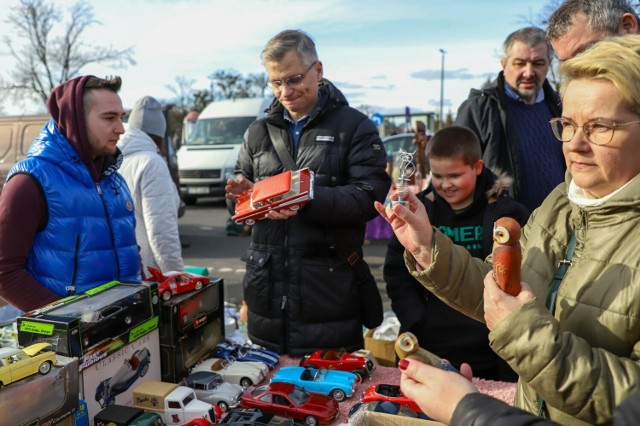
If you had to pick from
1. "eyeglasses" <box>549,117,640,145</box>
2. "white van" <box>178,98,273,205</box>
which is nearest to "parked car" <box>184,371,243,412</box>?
"eyeglasses" <box>549,117,640,145</box>

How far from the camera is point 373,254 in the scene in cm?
875

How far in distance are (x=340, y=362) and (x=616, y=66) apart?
1567mm

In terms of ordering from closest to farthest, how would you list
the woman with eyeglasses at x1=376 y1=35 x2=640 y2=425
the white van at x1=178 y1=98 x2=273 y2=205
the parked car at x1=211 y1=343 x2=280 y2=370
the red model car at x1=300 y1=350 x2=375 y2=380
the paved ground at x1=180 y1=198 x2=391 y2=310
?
1. the woman with eyeglasses at x1=376 y1=35 x2=640 y2=425
2. the red model car at x1=300 y1=350 x2=375 y2=380
3. the parked car at x1=211 y1=343 x2=280 y2=370
4. the paved ground at x1=180 y1=198 x2=391 y2=310
5. the white van at x1=178 y1=98 x2=273 y2=205

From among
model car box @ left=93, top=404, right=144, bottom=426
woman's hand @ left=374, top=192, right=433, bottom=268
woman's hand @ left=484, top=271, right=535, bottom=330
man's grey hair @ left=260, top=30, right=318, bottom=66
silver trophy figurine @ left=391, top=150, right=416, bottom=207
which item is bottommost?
model car box @ left=93, top=404, right=144, bottom=426

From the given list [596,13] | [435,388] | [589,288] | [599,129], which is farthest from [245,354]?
[596,13]

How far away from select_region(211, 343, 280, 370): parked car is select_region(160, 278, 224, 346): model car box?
5.9 inches

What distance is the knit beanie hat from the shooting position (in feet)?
13.4

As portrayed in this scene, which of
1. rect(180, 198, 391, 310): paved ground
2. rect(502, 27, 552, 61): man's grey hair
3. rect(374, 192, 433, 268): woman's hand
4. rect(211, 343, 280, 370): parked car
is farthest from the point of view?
rect(180, 198, 391, 310): paved ground

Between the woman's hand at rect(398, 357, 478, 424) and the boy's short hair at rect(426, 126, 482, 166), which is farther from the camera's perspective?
the boy's short hair at rect(426, 126, 482, 166)

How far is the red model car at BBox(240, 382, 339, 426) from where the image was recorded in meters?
1.86

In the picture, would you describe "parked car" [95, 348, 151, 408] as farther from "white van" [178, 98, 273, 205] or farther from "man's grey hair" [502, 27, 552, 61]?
"white van" [178, 98, 273, 205]

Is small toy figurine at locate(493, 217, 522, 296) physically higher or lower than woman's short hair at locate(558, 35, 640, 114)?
lower

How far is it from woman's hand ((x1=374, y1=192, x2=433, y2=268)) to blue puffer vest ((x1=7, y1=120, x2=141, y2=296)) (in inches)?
50.4

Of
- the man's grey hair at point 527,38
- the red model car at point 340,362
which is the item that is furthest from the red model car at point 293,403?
the man's grey hair at point 527,38
